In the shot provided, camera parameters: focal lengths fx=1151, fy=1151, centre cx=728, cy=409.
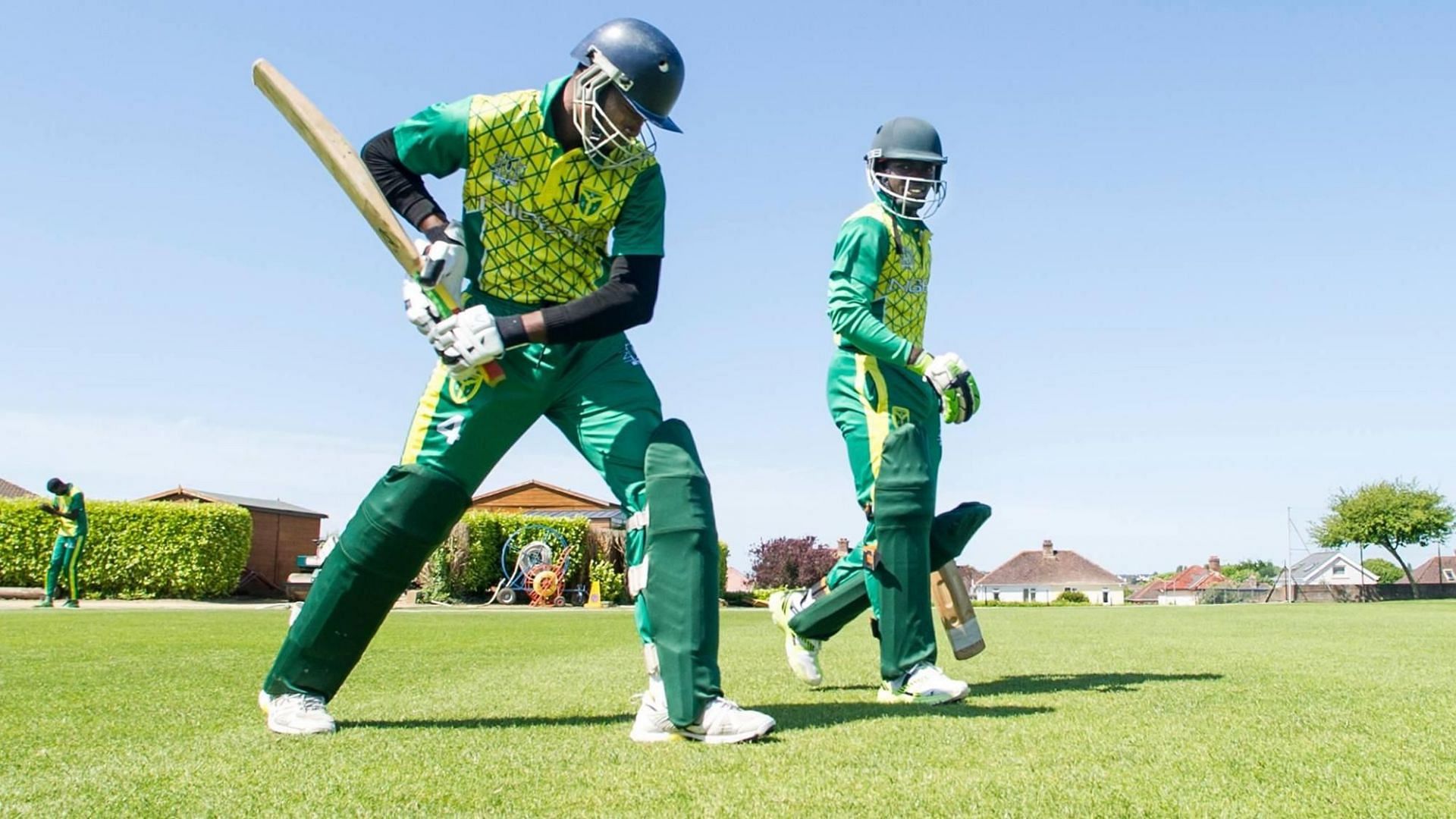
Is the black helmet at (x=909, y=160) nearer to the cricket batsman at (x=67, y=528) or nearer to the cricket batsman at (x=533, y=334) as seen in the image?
the cricket batsman at (x=533, y=334)

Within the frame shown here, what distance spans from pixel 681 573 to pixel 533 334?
881 mm

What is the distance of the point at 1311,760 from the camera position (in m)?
2.87

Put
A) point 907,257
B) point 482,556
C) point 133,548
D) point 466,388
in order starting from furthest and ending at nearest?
1. point 482,556
2. point 133,548
3. point 907,257
4. point 466,388

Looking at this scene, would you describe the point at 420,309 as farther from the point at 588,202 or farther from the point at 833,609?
the point at 833,609

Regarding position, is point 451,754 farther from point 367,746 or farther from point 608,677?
point 608,677

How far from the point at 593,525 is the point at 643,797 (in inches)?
1070

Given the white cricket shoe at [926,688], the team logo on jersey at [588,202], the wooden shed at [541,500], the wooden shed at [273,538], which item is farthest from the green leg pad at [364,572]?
the wooden shed at [541,500]

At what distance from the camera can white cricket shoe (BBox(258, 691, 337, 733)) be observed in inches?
140

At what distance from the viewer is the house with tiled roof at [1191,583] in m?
96.8

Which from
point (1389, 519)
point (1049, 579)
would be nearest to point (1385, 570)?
point (1049, 579)

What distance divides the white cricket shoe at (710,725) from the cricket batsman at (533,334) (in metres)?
0.06

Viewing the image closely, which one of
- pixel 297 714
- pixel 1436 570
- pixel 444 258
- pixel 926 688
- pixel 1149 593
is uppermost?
pixel 1436 570

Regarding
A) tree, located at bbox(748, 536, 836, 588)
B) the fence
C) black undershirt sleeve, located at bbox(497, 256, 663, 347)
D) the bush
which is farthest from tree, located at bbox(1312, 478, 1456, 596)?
black undershirt sleeve, located at bbox(497, 256, 663, 347)

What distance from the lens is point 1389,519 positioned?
192ft
